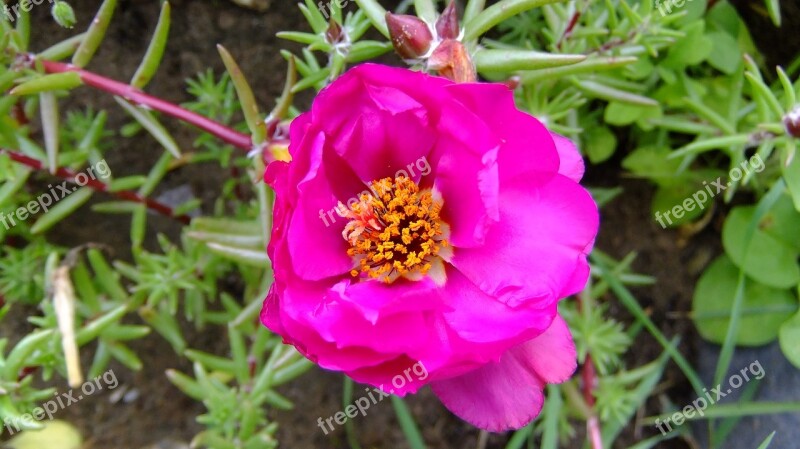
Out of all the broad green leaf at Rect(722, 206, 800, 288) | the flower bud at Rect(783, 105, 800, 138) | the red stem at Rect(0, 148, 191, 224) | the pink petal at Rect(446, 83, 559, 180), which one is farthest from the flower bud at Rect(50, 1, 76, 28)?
the broad green leaf at Rect(722, 206, 800, 288)

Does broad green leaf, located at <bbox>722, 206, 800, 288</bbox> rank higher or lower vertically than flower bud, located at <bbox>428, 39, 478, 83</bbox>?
lower

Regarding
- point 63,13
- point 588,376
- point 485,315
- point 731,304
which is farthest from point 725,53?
point 63,13

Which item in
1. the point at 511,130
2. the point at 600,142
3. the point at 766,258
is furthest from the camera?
the point at 600,142

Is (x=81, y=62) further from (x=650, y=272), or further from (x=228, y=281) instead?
(x=650, y=272)

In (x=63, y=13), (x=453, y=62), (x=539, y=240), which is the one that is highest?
(x=63, y=13)

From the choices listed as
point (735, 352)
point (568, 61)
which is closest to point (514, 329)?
point (568, 61)

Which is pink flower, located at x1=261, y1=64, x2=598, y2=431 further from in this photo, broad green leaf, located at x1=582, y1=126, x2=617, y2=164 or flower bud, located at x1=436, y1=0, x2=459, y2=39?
broad green leaf, located at x1=582, y1=126, x2=617, y2=164

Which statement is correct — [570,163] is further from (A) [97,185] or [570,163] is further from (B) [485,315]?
(A) [97,185]
